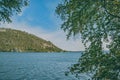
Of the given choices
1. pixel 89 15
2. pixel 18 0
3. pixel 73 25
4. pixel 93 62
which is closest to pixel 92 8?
pixel 89 15

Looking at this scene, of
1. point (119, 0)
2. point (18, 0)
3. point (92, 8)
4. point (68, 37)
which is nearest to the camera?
point (119, 0)

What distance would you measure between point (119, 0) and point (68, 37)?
4778 mm

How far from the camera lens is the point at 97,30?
19906mm

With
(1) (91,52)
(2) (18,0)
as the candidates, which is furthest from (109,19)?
(2) (18,0)

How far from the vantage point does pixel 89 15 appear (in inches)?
783

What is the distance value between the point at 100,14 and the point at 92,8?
27.2 inches

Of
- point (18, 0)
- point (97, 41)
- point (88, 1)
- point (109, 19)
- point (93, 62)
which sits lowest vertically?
point (93, 62)

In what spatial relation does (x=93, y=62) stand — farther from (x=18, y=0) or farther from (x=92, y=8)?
(x=18, y=0)

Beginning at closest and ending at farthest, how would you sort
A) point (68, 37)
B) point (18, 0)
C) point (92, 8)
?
point (92, 8), point (68, 37), point (18, 0)

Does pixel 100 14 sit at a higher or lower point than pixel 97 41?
higher

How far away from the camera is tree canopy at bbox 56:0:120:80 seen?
19016mm

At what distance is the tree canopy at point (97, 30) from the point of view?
19.0 m

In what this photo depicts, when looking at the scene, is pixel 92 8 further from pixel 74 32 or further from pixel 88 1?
pixel 74 32

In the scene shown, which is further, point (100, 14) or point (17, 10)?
point (17, 10)
